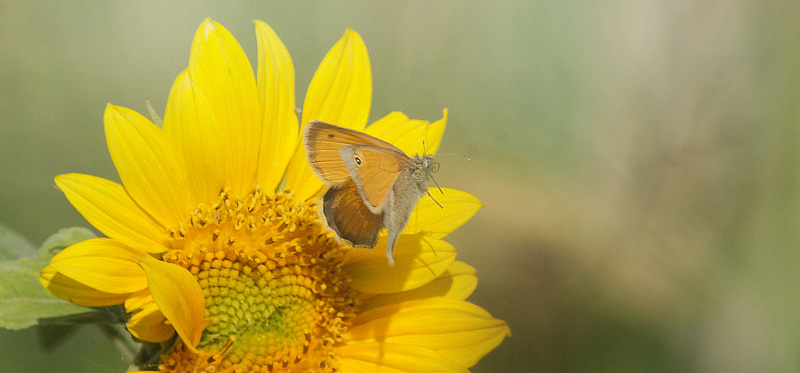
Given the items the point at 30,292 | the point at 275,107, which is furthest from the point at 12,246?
the point at 275,107

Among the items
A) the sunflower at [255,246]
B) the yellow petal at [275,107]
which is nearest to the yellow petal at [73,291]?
the sunflower at [255,246]

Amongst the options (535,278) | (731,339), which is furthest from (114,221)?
(731,339)

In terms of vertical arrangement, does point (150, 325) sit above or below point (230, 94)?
below

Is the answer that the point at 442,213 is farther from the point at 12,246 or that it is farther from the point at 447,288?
the point at 12,246

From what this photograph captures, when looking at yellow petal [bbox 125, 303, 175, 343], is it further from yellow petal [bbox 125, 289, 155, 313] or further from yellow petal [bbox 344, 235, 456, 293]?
yellow petal [bbox 344, 235, 456, 293]

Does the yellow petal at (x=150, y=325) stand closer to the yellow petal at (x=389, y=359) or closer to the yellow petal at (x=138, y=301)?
the yellow petal at (x=138, y=301)

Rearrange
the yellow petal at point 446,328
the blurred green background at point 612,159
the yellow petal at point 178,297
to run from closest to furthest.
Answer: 1. the yellow petal at point 178,297
2. the yellow petal at point 446,328
3. the blurred green background at point 612,159

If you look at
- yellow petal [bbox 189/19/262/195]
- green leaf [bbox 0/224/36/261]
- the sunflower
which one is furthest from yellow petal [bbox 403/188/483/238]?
green leaf [bbox 0/224/36/261]
